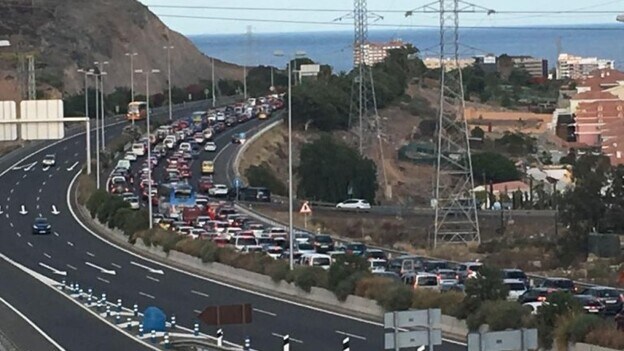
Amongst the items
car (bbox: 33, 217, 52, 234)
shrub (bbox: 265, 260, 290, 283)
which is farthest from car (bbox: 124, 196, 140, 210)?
shrub (bbox: 265, 260, 290, 283)

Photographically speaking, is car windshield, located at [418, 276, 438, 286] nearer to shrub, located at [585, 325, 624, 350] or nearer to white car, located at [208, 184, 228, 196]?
shrub, located at [585, 325, 624, 350]

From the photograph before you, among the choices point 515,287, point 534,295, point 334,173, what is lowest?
point 515,287

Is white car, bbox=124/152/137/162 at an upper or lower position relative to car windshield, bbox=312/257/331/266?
upper

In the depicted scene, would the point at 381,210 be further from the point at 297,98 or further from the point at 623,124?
the point at 623,124

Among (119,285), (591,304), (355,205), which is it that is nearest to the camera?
(591,304)

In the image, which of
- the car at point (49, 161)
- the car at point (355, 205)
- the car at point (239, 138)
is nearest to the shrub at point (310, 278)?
the car at point (355, 205)

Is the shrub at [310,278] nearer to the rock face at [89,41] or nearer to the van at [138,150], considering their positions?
the van at [138,150]

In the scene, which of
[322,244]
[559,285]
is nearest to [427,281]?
[559,285]

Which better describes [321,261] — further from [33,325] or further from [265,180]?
[265,180]
